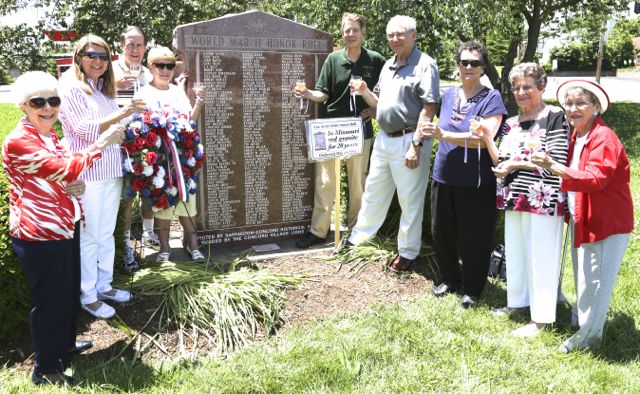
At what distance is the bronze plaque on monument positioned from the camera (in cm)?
549

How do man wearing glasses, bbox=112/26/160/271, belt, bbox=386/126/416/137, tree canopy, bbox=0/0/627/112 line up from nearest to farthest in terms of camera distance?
1. man wearing glasses, bbox=112/26/160/271
2. belt, bbox=386/126/416/137
3. tree canopy, bbox=0/0/627/112

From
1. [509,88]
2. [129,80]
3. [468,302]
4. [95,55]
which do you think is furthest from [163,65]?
[509,88]

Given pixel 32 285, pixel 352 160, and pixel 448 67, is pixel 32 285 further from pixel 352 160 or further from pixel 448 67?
pixel 448 67

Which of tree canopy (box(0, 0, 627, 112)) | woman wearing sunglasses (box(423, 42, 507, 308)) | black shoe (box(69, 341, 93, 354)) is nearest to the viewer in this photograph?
black shoe (box(69, 341, 93, 354))

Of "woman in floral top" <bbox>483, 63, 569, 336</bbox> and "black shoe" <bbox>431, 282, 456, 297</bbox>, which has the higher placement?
"woman in floral top" <bbox>483, 63, 569, 336</bbox>

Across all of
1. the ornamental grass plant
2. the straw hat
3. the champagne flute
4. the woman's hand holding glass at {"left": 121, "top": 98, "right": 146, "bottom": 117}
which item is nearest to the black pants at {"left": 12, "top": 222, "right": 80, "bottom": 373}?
the ornamental grass plant

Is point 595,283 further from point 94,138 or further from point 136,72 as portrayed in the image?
point 136,72

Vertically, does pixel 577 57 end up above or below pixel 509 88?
above

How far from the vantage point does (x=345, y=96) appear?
224 inches

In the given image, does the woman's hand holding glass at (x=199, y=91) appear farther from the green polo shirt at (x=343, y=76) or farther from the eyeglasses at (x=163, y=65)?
the green polo shirt at (x=343, y=76)

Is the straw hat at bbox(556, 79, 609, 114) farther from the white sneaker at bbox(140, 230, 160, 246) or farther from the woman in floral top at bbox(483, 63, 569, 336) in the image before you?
the white sneaker at bbox(140, 230, 160, 246)

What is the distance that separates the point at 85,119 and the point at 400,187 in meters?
2.64

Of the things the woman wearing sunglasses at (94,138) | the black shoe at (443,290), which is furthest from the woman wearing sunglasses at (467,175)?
the woman wearing sunglasses at (94,138)

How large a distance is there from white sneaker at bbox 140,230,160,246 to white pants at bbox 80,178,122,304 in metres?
1.31
